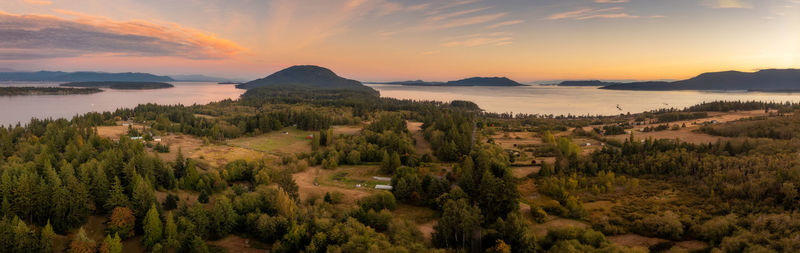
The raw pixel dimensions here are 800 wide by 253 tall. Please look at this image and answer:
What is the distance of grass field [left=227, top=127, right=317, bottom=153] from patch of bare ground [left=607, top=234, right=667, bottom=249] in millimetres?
65859

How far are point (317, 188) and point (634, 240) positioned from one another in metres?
41.6

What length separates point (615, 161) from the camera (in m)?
61.5

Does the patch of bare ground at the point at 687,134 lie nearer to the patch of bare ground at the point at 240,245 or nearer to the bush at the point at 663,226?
the bush at the point at 663,226

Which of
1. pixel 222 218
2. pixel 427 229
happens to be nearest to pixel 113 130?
pixel 222 218

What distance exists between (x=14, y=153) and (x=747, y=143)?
132m

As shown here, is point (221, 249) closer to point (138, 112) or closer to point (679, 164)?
point (679, 164)

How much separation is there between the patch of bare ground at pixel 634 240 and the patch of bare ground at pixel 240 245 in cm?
3627

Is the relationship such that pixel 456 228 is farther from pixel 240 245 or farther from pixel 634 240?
pixel 240 245

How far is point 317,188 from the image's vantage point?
179ft

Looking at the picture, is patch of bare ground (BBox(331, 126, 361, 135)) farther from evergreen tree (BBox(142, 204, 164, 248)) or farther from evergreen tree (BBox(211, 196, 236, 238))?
evergreen tree (BBox(142, 204, 164, 248))

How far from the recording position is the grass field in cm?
8538

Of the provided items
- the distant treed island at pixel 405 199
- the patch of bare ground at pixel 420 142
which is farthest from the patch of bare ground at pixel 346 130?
the distant treed island at pixel 405 199

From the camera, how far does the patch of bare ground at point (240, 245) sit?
118 feet

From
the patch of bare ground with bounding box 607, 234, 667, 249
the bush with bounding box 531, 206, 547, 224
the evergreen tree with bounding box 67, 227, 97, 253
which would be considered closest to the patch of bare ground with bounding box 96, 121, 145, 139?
the evergreen tree with bounding box 67, 227, 97, 253
